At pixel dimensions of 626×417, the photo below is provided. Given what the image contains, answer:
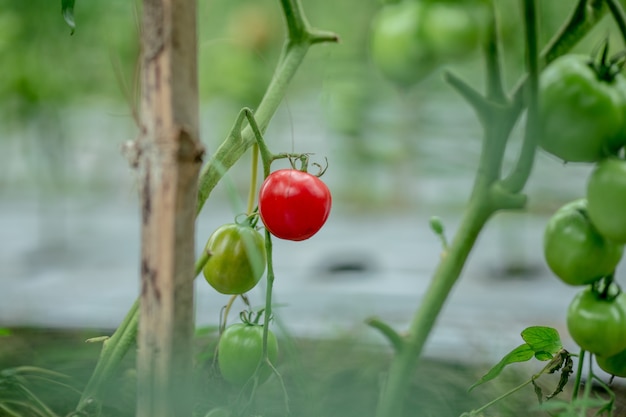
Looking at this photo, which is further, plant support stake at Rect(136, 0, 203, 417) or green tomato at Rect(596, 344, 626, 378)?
green tomato at Rect(596, 344, 626, 378)

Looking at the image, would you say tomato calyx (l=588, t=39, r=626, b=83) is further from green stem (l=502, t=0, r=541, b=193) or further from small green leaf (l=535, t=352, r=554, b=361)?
small green leaf (l=535, t=352, r=554, b=361)

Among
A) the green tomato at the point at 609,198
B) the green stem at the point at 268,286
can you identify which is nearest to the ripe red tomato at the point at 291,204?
the green stem at the point at 268,286

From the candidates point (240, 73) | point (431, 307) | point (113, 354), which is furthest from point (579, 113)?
point (240, 73)

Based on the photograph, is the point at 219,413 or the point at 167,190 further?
the point at 219,413

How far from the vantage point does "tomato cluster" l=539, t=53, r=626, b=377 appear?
28 centimetres

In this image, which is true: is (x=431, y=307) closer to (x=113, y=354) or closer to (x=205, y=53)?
(x=113, y=354)

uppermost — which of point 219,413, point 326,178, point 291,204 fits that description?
point 291,204

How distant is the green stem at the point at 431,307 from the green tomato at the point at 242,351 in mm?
61

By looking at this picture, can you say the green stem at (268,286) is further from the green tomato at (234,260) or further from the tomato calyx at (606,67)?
the tomato calyx at (606,67)

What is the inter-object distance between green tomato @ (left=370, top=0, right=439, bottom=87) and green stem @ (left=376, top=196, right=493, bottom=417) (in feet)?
0.44

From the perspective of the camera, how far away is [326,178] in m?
2.56

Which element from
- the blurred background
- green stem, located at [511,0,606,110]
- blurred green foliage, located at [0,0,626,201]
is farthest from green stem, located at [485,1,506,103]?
blurred green foliage, located at [0,0,626,201]

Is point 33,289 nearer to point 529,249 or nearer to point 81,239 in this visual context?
point 81,239

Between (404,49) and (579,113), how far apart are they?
3.4 inches
